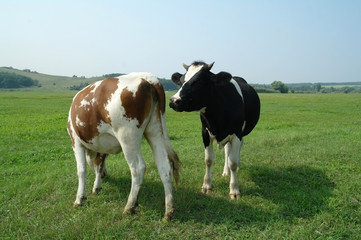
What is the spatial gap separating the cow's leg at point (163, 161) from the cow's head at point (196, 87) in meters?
0.55

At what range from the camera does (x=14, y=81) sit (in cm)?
10900

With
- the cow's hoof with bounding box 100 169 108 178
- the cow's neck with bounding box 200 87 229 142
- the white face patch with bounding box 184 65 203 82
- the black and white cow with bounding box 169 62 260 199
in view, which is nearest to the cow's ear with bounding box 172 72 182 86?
the black and white cow with bounding box 169 62 260 199

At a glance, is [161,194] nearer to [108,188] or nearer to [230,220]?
[108,188]

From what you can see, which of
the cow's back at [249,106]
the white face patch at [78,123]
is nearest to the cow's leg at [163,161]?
the white face patch at [78,123]

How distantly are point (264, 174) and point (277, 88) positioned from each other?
97.7 m

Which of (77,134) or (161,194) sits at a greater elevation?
(77,134)

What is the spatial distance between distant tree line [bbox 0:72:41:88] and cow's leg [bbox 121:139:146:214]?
117 meters

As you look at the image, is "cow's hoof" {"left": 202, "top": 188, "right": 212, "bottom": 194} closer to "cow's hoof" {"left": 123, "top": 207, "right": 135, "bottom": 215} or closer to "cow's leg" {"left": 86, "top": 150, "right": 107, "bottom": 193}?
"cow's hoof" {"left": 123, "top": 207, "right": 135, "bottom": 215}

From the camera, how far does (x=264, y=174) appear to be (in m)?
7.00

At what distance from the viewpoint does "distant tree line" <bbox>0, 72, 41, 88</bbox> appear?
106875 millimetres

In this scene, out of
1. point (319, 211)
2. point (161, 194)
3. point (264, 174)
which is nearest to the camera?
point (319, 211)

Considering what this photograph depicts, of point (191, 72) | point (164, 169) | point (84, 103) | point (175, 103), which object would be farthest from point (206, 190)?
point (84, 103)

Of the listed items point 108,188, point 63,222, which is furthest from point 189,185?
point 63,222

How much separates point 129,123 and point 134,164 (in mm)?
652
